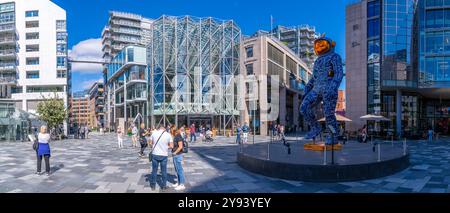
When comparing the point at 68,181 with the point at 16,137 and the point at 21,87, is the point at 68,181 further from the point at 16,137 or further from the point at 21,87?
the point at 21,87

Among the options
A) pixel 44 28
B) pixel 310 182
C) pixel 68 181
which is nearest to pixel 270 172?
pixel 310 182

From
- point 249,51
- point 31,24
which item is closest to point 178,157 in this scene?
point 249,51

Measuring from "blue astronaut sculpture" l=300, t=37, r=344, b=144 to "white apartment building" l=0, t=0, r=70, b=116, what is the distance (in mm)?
44506

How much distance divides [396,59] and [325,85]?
23.0 meters

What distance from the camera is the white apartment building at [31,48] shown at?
47.8 m

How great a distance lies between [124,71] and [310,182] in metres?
50.5

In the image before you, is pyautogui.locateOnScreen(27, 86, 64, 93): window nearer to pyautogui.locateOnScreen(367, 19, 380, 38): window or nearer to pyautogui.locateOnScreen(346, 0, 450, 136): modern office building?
pyautogui.locateOnScreen(346, 0, 450, 136): modern office building

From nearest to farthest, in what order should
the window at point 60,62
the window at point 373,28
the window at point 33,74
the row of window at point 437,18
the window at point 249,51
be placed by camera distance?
the row of window at point 437,18 < the window at point 373,28 < the window at point 249,51 < the window at point 33,74 < the window at point 60,62

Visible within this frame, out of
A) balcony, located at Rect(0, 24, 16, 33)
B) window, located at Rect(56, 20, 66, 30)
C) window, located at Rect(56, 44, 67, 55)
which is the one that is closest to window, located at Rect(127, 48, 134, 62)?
window, located at Rect(56, 44, 67, 55)

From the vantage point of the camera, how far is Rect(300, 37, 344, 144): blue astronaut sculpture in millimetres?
13602

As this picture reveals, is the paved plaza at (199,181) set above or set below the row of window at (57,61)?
below

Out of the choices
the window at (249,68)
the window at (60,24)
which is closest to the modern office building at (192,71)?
the window at (249,68)

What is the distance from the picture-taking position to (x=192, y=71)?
3997cm

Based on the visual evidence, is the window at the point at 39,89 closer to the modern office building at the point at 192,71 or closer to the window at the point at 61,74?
the window at the point at 61,74
